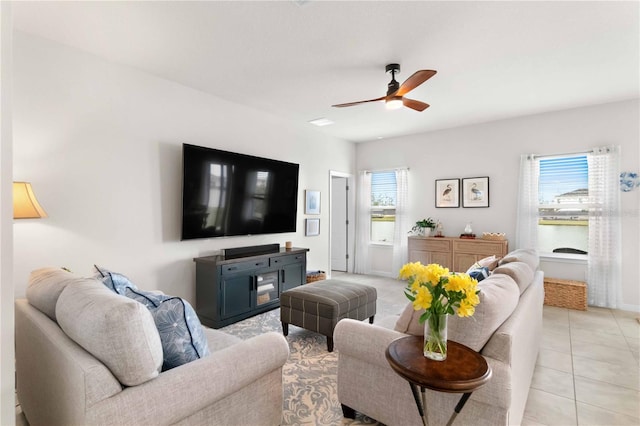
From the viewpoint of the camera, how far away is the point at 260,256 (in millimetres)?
3930

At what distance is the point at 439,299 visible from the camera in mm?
1352

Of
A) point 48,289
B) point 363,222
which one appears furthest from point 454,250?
point 48,289

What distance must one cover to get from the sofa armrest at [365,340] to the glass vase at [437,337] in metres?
0.32

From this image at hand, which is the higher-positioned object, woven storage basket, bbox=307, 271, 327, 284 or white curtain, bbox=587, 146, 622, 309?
white curtain, bbox=587, 146, 622, 309

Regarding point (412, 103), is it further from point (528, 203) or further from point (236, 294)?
point (528, 203)

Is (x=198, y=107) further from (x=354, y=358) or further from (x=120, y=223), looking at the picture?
(x=354, y=358)

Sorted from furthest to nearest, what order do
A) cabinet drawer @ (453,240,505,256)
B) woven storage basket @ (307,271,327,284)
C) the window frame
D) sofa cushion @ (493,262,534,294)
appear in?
woven storage basket @ (307,271,327,284) → cabinet drawer @ (453,240,505,256) → the window frame → sofa cushion @ (493,262,534,294)

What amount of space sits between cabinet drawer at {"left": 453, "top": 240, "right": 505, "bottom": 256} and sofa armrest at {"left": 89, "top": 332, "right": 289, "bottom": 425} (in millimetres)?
4206

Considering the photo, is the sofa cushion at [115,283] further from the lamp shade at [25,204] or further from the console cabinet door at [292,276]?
the console cabinet door at [292,276]

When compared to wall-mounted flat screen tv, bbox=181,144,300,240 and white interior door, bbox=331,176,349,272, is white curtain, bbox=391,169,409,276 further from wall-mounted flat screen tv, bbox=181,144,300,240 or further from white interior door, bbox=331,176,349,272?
wall-mounted flat screen tv, bbox=181,144,300,240

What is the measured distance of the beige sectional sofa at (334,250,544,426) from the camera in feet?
4.80

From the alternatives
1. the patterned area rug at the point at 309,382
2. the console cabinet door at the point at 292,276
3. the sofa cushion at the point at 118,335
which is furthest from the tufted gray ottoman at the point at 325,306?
the sofa cushion at the point at 118,335

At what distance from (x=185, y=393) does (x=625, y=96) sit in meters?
5.75

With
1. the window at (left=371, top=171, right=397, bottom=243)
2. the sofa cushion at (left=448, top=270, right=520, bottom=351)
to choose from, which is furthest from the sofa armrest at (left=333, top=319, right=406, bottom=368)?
the window at (left=371, top=171, right=397, bottom=243)
